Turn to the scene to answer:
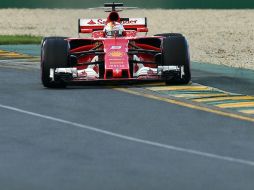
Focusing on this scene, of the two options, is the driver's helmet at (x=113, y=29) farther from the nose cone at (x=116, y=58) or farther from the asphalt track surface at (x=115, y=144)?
the asphalt track surface at (x=115, y=144)

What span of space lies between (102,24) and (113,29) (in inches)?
43.2

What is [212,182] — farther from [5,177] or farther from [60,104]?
[60,104]

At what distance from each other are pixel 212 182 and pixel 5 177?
206 cm

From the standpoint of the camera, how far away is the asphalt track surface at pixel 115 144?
39.0 ft

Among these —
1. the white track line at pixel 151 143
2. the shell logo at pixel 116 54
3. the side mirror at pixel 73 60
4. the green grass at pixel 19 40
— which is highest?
the shell logo at pixel 116 54

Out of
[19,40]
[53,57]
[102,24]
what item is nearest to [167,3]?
[19,40]

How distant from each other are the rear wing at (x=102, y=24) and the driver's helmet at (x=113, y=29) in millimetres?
841

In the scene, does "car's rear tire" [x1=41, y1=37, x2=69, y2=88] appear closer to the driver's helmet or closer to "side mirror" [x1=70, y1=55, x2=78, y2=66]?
"side mirror" [x1=70, y1=55, x2=78, y2=66]

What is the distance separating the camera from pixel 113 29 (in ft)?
75.9

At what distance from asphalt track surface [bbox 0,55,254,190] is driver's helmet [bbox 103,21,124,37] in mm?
1950

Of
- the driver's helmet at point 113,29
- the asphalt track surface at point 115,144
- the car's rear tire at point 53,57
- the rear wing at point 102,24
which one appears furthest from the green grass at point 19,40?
the asphalt track surface at point 115,144

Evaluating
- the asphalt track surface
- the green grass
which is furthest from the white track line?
the green grass

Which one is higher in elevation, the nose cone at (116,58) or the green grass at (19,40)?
the nose cone at (116,58)

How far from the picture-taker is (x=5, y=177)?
12.1 metres
